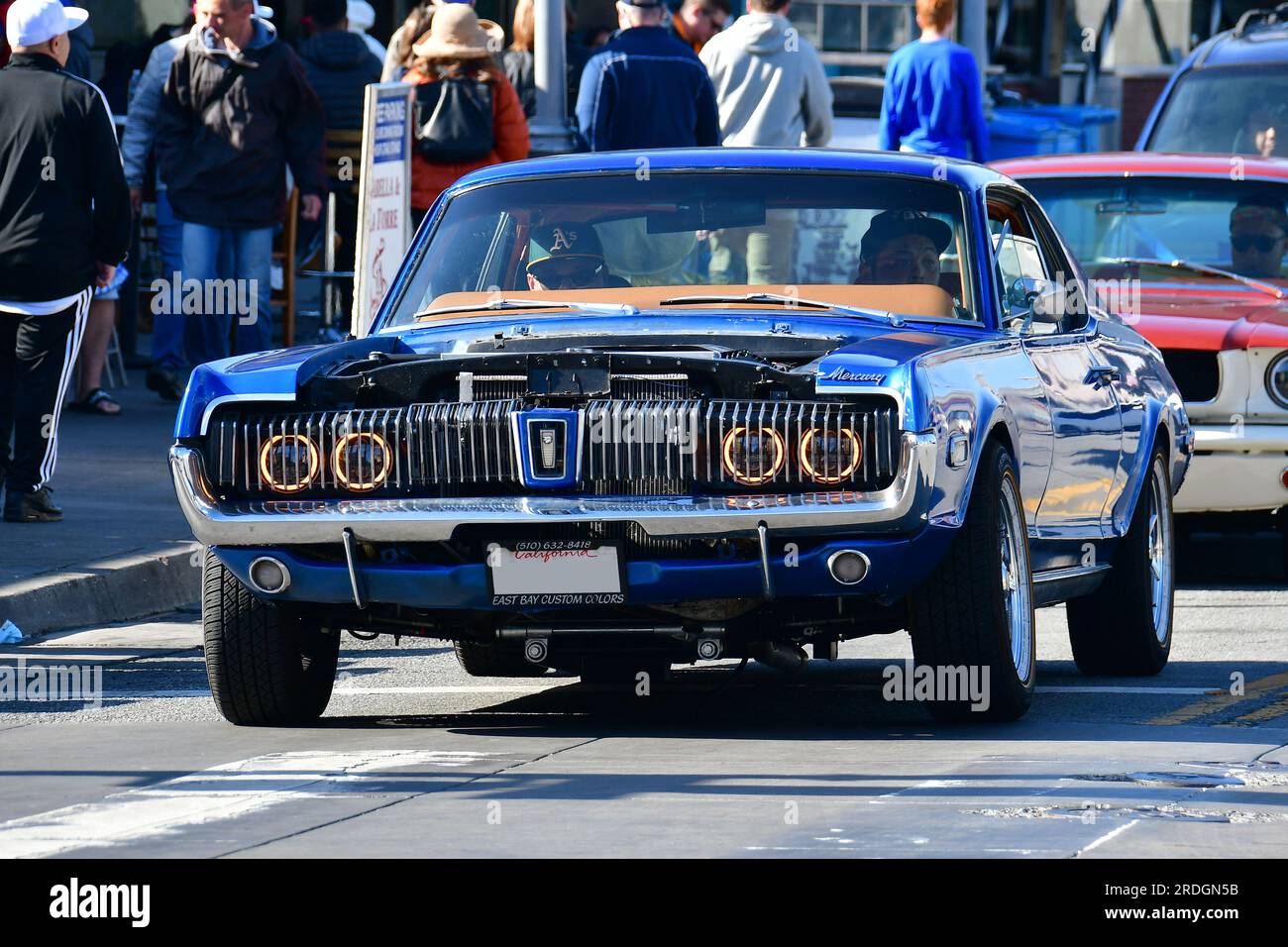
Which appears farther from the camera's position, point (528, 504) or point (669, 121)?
point (669, 121)

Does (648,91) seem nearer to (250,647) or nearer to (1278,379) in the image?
(1278,379)

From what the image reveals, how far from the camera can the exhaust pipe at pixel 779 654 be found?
7.92m

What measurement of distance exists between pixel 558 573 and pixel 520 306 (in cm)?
144

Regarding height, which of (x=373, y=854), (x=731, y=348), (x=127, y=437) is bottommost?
(x=127, y=437)

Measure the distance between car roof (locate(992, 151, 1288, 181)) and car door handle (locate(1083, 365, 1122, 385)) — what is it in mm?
3876

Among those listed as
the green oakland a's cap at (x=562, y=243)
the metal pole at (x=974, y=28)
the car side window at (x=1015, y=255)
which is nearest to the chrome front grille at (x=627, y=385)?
the green oakland a's cap at (x=562, y=243)

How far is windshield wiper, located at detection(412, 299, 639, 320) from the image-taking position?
28.0 feet

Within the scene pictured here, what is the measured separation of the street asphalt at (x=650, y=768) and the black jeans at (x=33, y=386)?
2.06 metres

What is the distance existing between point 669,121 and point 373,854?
30.9ft

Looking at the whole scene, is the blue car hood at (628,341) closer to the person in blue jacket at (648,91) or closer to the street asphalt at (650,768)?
the street asphalt at (650,768)

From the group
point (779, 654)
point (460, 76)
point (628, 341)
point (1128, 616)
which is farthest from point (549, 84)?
point (779, 654)
